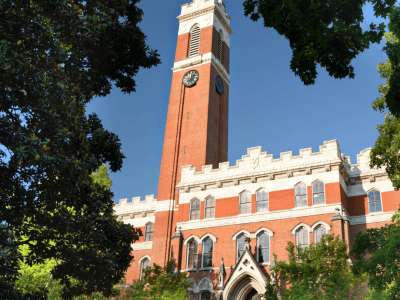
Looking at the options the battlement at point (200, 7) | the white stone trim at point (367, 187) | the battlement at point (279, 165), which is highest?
the battlement at point (200, 7)

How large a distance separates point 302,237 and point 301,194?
3392 mm

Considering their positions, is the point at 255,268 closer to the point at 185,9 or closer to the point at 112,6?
the point at 112,6

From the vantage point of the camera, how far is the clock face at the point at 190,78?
46.3 meters

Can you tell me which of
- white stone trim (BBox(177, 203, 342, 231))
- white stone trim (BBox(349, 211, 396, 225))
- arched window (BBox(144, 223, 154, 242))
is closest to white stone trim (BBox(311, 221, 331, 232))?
→ white stone trim (BBox(177, 203, 342, 231))

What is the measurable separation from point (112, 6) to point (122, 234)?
8893 millimetres

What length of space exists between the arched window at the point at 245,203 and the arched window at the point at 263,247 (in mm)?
2492

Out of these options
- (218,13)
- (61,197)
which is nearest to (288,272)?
(61,197)

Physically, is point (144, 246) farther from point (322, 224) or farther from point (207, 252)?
point (322, 224)

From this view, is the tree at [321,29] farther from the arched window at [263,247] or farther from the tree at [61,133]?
the arched window at [263,247]

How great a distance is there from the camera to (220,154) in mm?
45344

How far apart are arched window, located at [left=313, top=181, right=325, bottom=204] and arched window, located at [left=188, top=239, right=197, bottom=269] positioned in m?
10.8

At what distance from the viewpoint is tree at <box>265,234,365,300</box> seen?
24859mm

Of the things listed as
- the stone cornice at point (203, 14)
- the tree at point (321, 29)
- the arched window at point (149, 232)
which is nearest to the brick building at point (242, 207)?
the arched window at point (149, 232)

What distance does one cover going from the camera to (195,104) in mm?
44969
